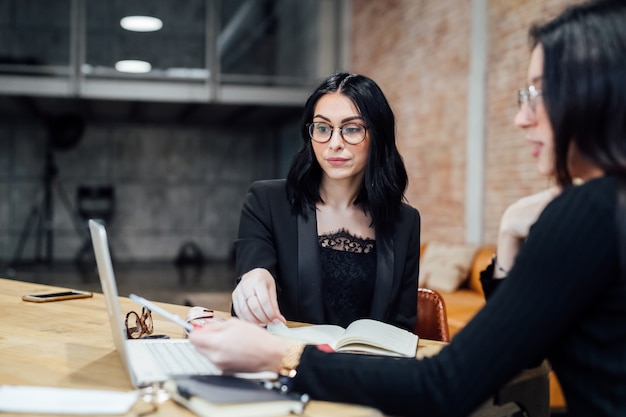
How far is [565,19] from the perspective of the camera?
103 centimetres

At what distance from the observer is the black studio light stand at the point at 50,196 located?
11.7 meters

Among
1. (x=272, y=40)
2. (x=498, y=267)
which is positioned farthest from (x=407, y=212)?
(x=272, y=40)

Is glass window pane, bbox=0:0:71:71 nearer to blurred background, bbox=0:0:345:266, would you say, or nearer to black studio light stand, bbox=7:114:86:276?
blurred background, bbox=0:0:345:266

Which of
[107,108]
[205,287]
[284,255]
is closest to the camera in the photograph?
[284,255]

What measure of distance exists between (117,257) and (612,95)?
1252 cm

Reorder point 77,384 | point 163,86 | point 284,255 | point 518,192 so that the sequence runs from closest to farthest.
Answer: point 77,384 → point 284,255 → point 518,192 → point 163,86

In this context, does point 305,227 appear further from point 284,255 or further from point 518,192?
point 518,192

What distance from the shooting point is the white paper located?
3.46ft

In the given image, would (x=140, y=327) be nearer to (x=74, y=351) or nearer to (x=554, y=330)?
(x=74, y=351)

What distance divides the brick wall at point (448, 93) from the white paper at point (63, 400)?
189 inches

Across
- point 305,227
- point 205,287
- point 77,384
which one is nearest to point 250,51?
point 205,287

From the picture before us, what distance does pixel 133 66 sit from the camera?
32.3ft

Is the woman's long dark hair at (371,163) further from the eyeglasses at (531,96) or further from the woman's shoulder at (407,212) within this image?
the eyeglasses at (531,96)

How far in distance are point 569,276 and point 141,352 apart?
0.87 meters
